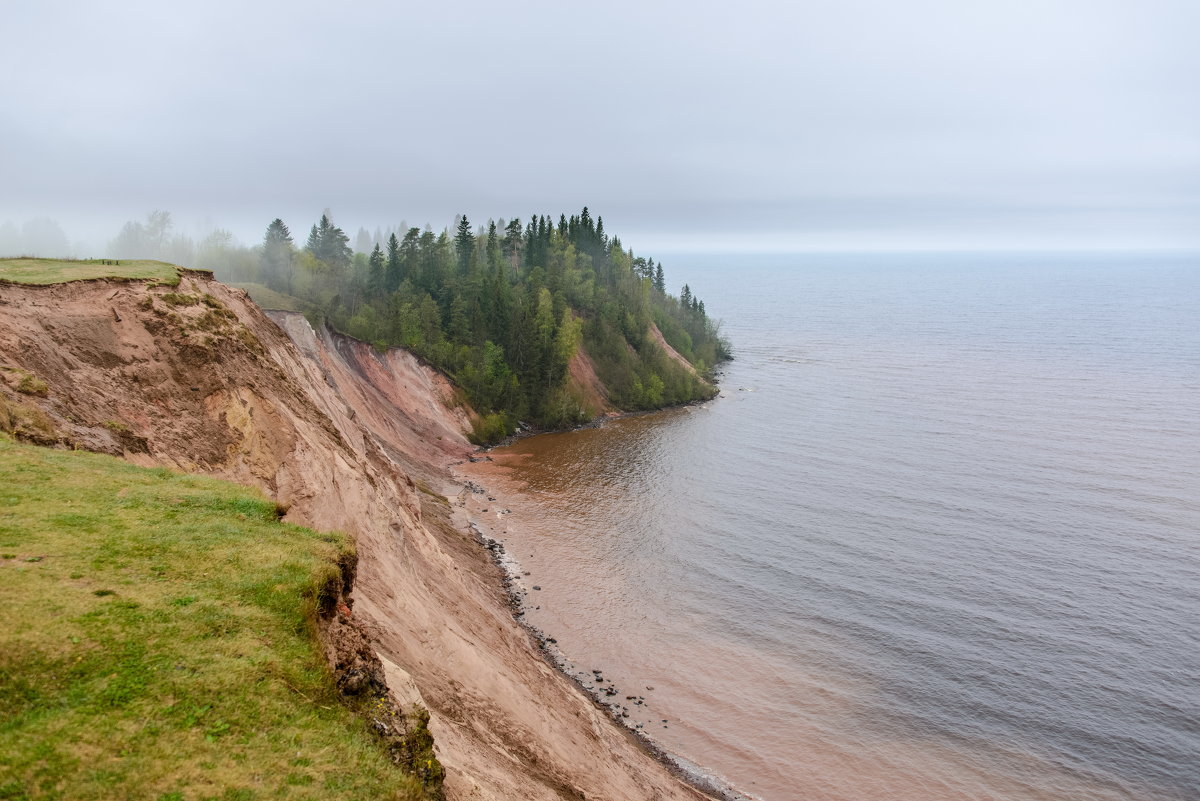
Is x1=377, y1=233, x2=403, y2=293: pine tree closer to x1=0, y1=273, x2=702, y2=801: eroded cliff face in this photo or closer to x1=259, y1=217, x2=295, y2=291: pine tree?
x1=259, y1=217, x2=295, y2=291: pine tree

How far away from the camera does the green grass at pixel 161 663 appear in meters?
8.24

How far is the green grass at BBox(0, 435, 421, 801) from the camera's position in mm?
8242

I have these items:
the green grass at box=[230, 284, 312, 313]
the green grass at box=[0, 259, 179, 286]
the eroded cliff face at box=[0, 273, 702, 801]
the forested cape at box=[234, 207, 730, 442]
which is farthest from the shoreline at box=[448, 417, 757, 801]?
the green grass at box=[230, 284, 312, 313]

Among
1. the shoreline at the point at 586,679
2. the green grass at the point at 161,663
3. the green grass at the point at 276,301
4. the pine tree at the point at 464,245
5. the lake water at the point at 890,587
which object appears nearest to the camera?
the green grass at the point at 161,663

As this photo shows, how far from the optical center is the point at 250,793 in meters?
8.32

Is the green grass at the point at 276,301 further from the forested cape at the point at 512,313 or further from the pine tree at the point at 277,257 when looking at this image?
the pine tree at the point at 277,257

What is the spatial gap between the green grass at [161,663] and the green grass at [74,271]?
39.9 ft

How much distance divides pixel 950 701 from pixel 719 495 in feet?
73.9

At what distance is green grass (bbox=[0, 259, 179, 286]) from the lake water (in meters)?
20.7

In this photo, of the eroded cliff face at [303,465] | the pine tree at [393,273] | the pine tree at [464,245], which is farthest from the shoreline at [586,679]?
the pine tree at [464,245]

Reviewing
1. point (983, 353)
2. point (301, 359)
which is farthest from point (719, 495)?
point (983, 353)

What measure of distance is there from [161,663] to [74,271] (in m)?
20.2

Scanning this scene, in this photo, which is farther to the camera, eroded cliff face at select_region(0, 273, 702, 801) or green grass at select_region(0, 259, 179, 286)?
green grass at select_region(0, 259, 179, 286)

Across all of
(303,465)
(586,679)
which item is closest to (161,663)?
(303,465)
